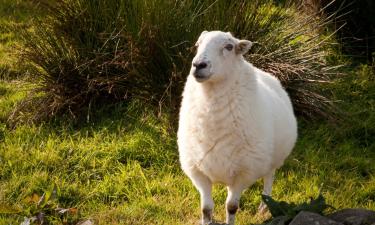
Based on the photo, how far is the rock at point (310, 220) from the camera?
323 centimetres

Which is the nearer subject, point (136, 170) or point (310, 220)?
point (310, 220)

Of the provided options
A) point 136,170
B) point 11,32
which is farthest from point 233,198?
point 11,32

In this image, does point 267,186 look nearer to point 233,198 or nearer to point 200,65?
point 233,198

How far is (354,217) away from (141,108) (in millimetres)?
2843

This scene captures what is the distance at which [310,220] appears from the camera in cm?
324

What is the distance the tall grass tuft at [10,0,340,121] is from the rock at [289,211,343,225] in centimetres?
233

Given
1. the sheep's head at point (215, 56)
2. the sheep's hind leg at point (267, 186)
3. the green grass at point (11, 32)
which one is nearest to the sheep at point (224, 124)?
the sheep's head at point (215, 56)

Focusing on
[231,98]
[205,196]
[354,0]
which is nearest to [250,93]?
[231,98]

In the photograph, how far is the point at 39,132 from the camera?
5535 millimetres

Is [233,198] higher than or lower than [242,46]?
lower

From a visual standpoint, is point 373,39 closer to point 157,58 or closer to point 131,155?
point 157,58

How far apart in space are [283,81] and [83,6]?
212cm

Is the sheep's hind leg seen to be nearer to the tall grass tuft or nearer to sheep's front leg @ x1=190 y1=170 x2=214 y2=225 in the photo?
sheep's front leg @ x1=190 y1=170 x2=214 y2=225

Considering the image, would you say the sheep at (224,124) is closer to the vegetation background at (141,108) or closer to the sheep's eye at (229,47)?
the sheep's eye at (229,47)
